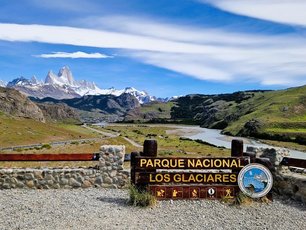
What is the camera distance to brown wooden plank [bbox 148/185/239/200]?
1930cm

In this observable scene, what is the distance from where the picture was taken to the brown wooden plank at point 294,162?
64.4 ft

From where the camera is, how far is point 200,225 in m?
15.6

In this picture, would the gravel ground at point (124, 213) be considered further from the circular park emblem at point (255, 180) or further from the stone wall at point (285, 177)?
the circular park emblem at point (255, 180)

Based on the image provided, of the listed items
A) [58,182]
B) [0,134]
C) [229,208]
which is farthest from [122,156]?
[0,134]

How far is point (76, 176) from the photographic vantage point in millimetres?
21438

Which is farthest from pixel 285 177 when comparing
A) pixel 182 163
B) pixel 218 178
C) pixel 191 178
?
pixel 182 163

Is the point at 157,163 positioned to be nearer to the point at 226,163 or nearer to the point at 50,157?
the point at 226,163

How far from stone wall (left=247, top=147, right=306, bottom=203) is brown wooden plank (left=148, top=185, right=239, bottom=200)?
2.50 m

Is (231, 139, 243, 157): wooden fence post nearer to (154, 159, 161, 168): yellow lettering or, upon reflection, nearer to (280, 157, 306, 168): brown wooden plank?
(280, 157, 306, 168): brown wooden plank

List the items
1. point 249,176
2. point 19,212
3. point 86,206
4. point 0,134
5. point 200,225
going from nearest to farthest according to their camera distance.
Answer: point 200,225, point 19,212, point 86,206, point 249,176, point 0,134

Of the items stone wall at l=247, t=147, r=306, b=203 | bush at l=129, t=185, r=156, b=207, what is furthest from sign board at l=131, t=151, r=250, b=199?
stone wall at l=247, t=147, r=306, b=203

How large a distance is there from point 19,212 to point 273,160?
483 inches

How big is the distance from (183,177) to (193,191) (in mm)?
813

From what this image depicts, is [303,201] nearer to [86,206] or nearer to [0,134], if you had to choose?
[86,206]
